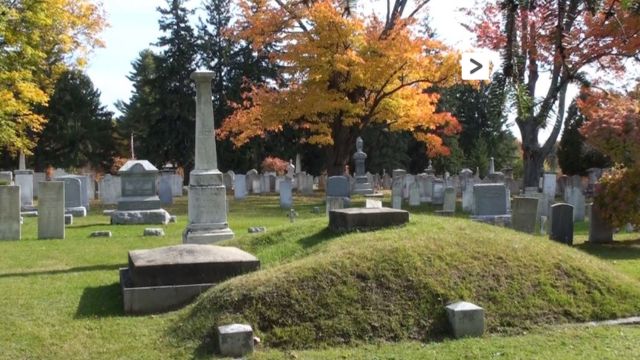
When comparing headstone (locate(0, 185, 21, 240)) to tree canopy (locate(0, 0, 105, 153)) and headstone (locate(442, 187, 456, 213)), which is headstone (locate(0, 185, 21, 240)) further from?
headstone (locate(442, 187, 456, 213))

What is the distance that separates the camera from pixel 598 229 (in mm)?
14625

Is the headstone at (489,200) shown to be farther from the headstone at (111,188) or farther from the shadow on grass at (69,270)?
the headstone at (111,188)

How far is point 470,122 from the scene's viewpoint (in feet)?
167

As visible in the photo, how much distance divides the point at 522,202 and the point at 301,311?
315 inches

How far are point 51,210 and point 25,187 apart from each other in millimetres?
11209

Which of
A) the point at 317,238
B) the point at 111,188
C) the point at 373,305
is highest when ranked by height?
the point at 111,188

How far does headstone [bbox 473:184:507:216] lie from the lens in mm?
16828

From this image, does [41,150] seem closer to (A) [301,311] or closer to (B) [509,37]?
(A) [301,311]

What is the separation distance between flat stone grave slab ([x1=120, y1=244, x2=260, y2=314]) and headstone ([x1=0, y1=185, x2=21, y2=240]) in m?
7.16

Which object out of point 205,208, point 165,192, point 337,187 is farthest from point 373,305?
point 165,192

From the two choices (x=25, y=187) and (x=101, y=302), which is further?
(x=25, y=187)

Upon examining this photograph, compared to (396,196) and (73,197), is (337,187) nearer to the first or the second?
(396,196)

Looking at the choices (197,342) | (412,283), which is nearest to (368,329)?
(412,283)

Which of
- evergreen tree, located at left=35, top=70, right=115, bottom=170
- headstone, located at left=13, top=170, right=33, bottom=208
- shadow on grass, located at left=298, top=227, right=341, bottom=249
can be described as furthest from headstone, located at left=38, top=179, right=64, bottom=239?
evergreen tree, located at left=35, top=70, right=115, bottom=170
